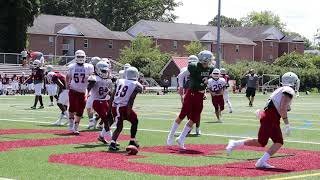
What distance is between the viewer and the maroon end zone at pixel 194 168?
411 inches

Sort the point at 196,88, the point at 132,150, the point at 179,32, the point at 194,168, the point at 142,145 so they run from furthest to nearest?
the point at 179,32 → the point at 142,145 → the point at 196,88 → the point at 132,150 → the point at 194,168

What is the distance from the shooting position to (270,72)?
76.4 meters

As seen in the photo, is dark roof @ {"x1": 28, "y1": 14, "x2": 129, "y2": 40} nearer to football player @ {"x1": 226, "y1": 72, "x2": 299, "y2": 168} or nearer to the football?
the football

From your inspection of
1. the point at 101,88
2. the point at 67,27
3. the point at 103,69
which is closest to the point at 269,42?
the point at 67,27

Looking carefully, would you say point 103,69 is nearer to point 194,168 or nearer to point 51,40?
point 194,168

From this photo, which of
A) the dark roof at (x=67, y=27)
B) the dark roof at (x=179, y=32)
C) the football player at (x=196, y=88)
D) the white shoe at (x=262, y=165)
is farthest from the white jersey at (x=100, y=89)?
the dark roof at (x=179, y=32)

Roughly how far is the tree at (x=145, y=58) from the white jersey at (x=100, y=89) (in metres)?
53.5

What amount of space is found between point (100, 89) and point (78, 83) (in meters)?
1.34

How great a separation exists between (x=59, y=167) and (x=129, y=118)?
9.14ft

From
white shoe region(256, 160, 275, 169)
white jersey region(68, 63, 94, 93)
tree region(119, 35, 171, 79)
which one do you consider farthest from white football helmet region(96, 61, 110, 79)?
tree region(119, 35, 171, 79)

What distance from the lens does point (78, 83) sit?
55.1 feet

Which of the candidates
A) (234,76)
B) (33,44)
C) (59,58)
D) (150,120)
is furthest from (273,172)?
(33,44)

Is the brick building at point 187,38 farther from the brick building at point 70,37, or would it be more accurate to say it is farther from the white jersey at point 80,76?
the white jersey at point 80,76

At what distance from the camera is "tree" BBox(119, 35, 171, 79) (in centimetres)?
7081
